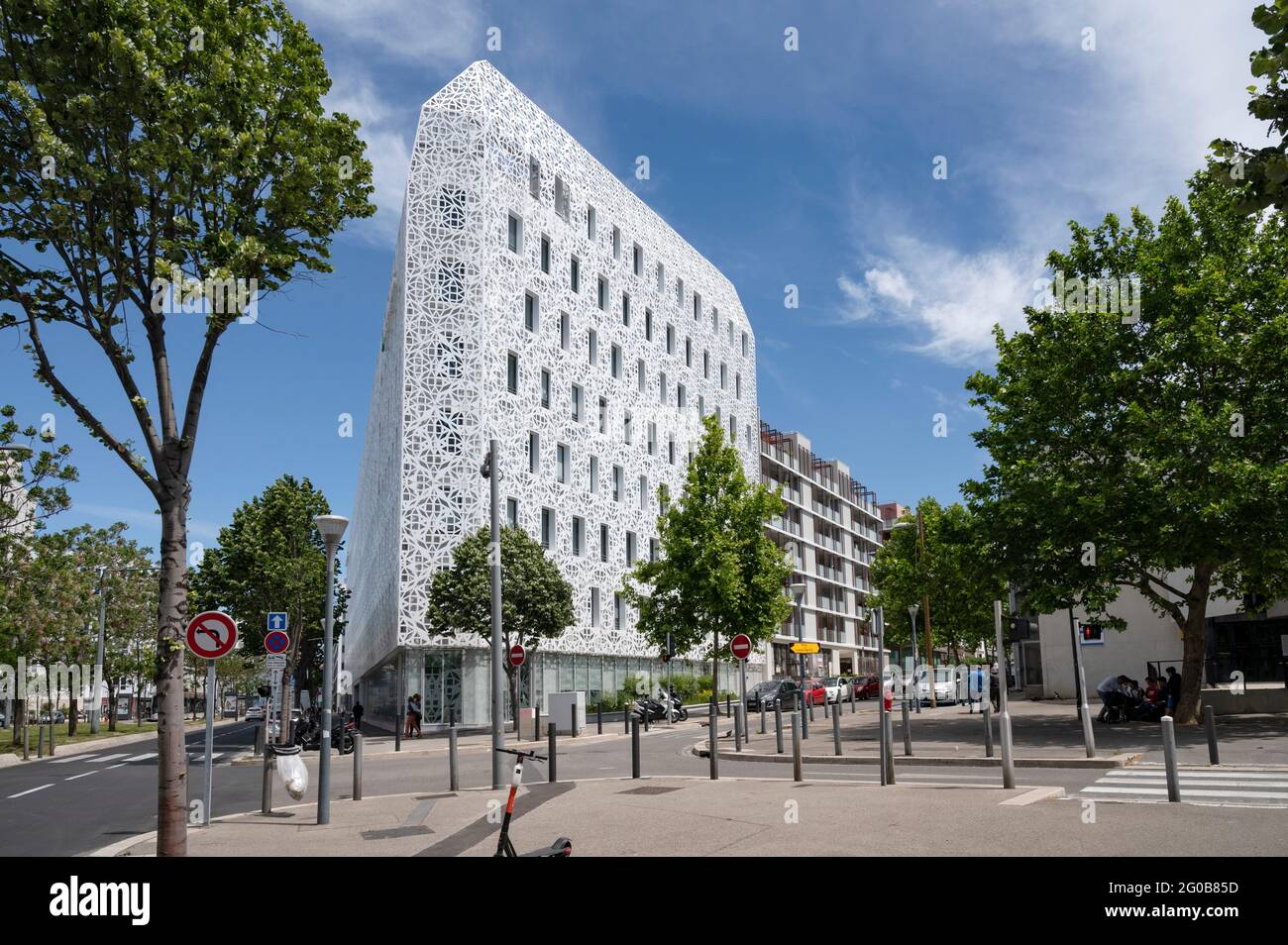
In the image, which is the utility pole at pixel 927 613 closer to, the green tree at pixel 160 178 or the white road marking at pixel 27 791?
the white road marking at pixel 27 791

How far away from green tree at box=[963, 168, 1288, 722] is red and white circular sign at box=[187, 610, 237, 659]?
17.4 meters

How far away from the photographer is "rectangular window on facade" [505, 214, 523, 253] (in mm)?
42812

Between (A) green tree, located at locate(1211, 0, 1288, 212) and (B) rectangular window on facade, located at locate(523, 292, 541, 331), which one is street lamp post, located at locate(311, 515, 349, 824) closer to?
(A) green tree, located at locate(1211, 0, 1288, 212)

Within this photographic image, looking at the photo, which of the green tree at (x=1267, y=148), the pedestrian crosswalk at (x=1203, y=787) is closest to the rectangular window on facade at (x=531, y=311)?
the pedestrian crosswalk at (x=1203, y=787)

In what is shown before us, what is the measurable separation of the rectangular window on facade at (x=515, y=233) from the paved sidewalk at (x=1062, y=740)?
2414 centimetres

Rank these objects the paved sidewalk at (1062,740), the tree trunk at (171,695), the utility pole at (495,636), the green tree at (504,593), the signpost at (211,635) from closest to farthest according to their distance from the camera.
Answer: the tree trunk at (171,695)
the signpost at (211,635)
the utility pole at (495,636)
the paved sidewalk at (1062,740)
the green tree at (504,593)

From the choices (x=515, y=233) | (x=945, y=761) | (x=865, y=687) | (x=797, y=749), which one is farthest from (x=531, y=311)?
(x=797, y=749)

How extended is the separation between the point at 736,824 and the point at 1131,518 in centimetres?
1458

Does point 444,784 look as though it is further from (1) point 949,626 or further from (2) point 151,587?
(2) point 151,587

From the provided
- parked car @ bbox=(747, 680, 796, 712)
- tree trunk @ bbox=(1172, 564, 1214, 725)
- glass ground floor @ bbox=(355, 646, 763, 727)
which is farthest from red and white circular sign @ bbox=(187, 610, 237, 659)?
parked car @ bbox=(747, 680, 796, 712)

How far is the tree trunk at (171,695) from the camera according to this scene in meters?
8.62

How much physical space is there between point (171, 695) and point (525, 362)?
3430cm

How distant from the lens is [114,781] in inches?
856

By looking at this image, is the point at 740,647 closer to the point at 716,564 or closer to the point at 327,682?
the point at 716,564
